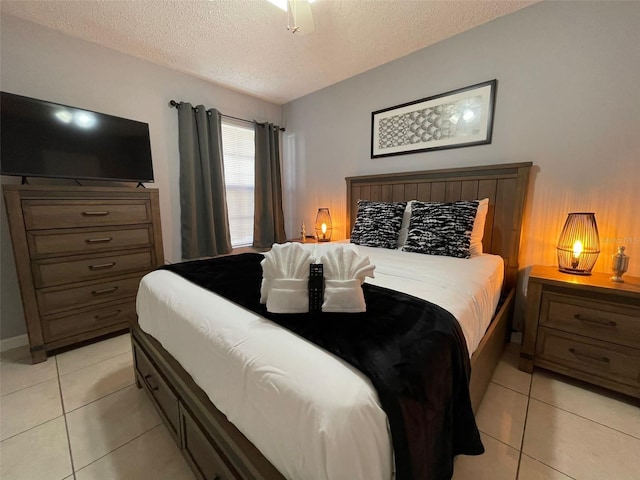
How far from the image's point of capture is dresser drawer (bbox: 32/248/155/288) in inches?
74.9

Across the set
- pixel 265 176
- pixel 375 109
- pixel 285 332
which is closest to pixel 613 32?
pixel 375 109

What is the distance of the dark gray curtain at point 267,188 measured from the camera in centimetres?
343

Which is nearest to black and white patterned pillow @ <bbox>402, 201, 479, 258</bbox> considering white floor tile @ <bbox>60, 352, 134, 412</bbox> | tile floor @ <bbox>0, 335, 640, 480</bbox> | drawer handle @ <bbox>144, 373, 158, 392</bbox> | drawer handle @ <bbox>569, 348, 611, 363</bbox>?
drawer handle @ <bbox>569, 348, 611, 363</bbox>

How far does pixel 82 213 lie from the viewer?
2.00 metres

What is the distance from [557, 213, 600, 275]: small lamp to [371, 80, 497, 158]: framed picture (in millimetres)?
875

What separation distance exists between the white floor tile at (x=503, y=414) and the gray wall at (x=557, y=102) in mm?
1028

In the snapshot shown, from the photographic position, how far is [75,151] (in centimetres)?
203

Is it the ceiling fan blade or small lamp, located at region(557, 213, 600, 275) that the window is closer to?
the ceiling fan blade

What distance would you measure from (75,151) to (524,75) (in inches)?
136

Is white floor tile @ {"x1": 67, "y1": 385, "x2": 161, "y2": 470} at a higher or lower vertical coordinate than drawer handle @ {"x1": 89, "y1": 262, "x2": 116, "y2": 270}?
lower

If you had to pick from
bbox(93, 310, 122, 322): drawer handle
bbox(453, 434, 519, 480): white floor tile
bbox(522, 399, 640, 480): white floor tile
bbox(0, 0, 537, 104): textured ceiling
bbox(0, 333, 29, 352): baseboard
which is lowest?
bbox(453, 434, 519, 480): white floor tile

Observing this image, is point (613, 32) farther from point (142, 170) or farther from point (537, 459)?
point (142, 170)

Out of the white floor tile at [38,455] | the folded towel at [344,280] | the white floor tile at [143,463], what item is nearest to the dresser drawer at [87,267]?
the white floor tile at [38,455]

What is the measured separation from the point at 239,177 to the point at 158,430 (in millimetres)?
2670
